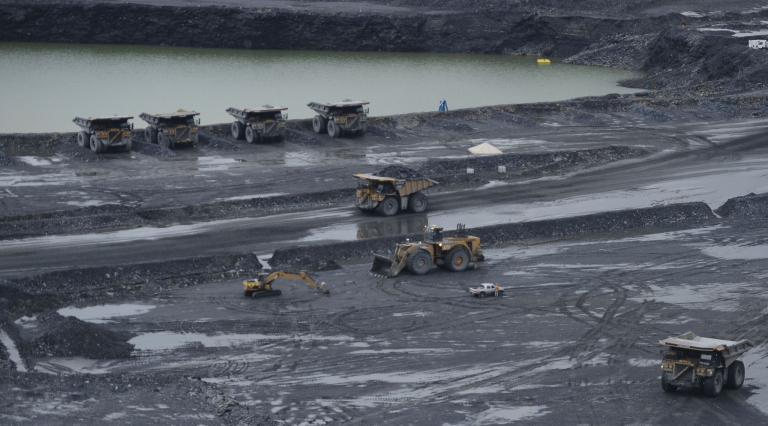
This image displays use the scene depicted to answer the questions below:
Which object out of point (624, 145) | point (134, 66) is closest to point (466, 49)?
point (134, 66)

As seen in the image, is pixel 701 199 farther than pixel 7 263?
Yes

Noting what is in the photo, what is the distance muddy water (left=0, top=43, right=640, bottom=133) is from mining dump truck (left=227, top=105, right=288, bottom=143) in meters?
10.9

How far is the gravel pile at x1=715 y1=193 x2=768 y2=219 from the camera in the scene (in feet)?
108

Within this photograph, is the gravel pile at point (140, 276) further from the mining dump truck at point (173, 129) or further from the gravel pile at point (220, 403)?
the mining dump truck at point (173, 129)

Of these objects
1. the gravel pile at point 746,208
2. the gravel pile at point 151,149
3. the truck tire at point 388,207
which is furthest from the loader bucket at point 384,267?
the gravel pile at point 151,149

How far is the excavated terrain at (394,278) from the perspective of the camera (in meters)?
A: 17.5

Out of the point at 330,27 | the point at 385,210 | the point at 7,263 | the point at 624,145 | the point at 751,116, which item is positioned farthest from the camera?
the point at 330,27

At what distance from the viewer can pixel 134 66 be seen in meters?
75.8

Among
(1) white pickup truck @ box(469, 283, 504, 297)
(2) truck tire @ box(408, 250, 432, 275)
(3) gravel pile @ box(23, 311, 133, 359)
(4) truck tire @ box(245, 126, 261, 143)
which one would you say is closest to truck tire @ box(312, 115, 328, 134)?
(4) truck tire @ box(245, 126, 261, 143)

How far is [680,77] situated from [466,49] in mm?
24514

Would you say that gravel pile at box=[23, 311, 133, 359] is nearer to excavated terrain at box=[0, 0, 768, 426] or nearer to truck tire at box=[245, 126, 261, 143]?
excavated terrain at box=[0, 0, 768, 426]

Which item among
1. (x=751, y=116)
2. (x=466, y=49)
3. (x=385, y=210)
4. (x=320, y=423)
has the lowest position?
(x=320, y=423)

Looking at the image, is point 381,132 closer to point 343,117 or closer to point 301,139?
point 343,117

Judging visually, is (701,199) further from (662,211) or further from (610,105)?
(610,105)
